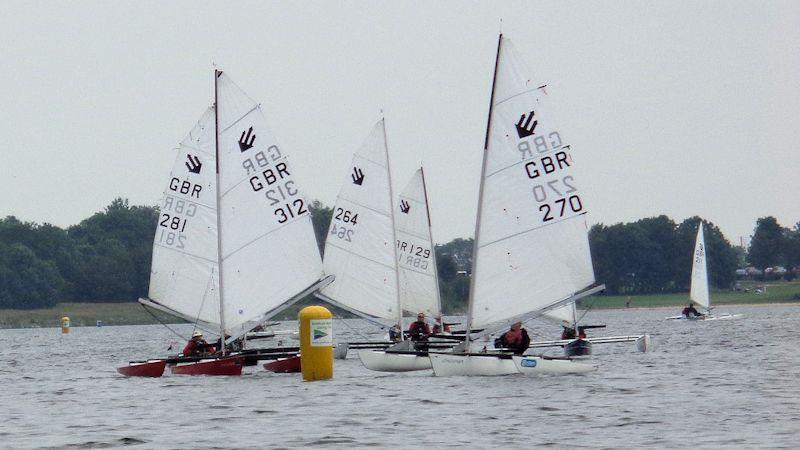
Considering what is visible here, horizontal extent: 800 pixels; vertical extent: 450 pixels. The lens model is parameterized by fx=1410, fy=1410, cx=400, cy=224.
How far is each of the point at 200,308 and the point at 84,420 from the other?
53.1 ft

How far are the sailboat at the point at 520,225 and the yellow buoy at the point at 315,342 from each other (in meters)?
2.72

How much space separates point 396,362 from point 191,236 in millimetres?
8316

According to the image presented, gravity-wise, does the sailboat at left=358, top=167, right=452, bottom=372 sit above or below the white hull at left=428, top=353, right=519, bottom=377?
above

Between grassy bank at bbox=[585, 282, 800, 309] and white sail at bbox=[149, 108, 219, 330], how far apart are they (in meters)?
102

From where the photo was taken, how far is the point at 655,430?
77.1 feet

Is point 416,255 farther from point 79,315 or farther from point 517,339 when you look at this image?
point 79,315

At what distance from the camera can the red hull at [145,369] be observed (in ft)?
128

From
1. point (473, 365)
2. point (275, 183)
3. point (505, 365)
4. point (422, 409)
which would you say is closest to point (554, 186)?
point (505, 365)

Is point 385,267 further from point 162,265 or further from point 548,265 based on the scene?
point 548,265

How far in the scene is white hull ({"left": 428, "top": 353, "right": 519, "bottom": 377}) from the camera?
110ft

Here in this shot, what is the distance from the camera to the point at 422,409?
27781 millimetres

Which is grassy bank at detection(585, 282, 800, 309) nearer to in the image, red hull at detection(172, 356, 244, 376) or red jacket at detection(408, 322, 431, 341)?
red jacket at detection(408, 322, 431, 341)

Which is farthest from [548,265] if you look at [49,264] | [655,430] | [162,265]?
[49,264]

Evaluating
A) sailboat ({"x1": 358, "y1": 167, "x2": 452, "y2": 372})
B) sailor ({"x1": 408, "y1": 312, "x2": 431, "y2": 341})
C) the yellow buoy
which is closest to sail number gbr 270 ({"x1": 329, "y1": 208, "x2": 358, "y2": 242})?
sailor ({"x1": 408, "y1": 312, "x2": 431, "y2": 341})
